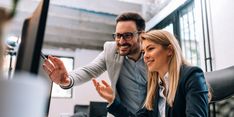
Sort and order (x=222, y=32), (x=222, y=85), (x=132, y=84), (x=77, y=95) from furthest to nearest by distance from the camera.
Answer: (x=77, y=95) → (x=222, y=32) → (x=132, y=84) → (x=222, y=85)

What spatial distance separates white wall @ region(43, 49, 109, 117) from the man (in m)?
3.64

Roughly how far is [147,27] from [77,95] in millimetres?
2075

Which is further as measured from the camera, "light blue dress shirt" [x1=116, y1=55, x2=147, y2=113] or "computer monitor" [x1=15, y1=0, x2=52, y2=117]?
"light blue dress shirt" [x1=116, y1=55, x2=147, y2=113]

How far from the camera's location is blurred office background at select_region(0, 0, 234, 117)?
2.85 metres

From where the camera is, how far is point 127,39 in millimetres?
1810

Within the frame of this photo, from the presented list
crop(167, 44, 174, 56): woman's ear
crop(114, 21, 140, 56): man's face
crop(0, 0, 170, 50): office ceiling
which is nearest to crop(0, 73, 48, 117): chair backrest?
crop(167, 44, 174, 56): woman's ear

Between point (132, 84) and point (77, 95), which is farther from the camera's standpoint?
point (77, 95)

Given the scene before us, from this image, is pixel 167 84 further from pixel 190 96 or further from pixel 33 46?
pixel 33 46

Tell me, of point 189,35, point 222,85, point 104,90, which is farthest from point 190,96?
point 189,35

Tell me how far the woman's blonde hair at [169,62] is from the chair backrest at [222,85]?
0.38 meters

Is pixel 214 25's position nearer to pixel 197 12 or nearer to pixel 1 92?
pixel 197 12

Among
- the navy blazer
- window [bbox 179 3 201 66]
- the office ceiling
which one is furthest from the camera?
the office ceiling

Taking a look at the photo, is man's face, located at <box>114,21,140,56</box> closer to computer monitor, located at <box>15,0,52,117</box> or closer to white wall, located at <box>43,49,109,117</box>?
computer monitor, located at <box>15,0,52,117</box>

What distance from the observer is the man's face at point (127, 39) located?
Answer: 1.81 meters
